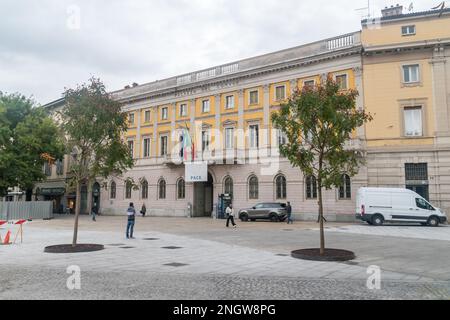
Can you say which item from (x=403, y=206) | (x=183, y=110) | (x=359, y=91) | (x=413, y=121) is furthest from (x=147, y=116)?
(x=403, y=206)

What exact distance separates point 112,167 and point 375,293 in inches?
423

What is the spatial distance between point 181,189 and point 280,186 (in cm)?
1082

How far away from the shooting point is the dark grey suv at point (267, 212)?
31856 millimetres

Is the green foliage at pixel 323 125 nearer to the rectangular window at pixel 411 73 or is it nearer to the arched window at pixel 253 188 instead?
the rectangular window at pixel 411 73

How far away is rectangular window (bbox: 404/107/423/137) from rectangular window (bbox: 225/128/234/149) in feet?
47.9

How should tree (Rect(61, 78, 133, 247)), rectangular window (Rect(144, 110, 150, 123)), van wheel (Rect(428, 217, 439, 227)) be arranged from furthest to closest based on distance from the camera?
rectangular window (Rect(144, 110, 150, 123)) → van wheel (Rect(428, 217, 439, 227)) → tree (Rect(61, 78, 133, 247))

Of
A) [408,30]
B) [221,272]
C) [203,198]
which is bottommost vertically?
[221,272]

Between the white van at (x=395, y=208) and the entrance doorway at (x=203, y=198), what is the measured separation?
654 inches

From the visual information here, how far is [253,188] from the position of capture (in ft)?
117

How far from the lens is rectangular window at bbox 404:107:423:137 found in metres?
29.9

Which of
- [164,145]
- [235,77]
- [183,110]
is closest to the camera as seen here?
[235,77]

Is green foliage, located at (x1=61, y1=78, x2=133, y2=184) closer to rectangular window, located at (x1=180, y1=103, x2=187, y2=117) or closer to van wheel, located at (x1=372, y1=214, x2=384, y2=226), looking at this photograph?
van wheel, located at (x1=372, y1=214, x2=384, y2=226)

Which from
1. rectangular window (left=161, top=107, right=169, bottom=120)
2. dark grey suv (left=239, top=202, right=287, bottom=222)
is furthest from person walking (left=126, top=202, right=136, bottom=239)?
rectangular window (left=161, top=107, right=169, bottom=120)

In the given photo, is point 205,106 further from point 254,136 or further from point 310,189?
point 310,189
